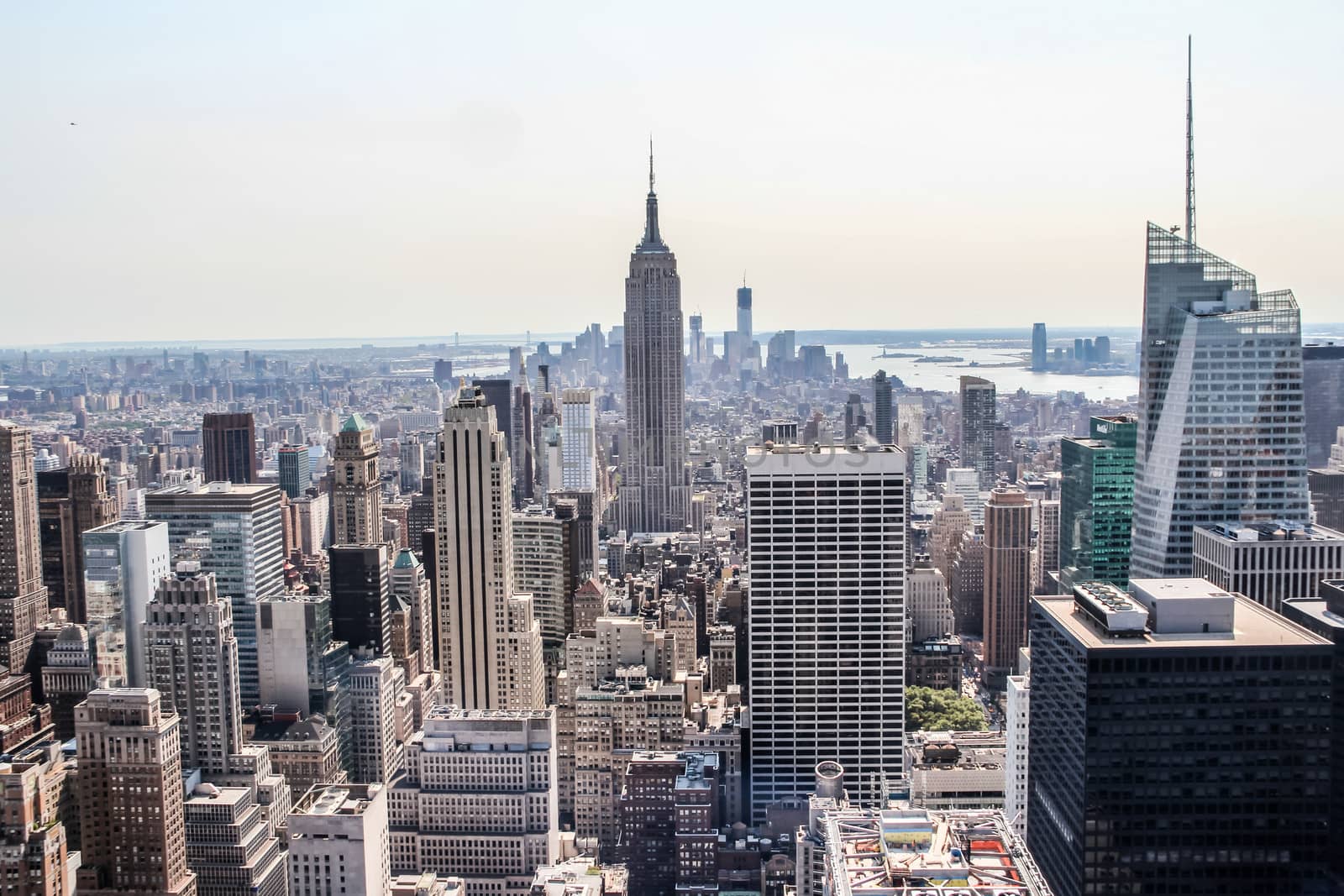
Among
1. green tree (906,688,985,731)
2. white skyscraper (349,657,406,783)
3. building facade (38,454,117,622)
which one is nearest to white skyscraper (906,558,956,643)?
green tree (906,688,985,731)

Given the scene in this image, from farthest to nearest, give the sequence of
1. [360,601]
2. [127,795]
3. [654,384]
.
A: 1. [654,384]
2. [360,601]
3. [127,795]

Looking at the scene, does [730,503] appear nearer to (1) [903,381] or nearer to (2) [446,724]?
(1) [903,381]

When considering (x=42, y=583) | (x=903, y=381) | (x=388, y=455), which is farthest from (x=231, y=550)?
(x=903, y=381)

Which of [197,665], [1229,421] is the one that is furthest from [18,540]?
[1229,421]

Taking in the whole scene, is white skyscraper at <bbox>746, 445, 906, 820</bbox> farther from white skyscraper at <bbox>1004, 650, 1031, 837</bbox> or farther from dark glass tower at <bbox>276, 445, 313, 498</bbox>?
dark glass tower at <bbox>276, 445, 313, 498</bbox>

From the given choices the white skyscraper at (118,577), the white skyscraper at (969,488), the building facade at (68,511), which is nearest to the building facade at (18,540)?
the building facade at (68,511)

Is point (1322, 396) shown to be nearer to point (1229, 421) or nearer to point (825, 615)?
point (1229, 421)

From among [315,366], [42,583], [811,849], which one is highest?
[315,366]
